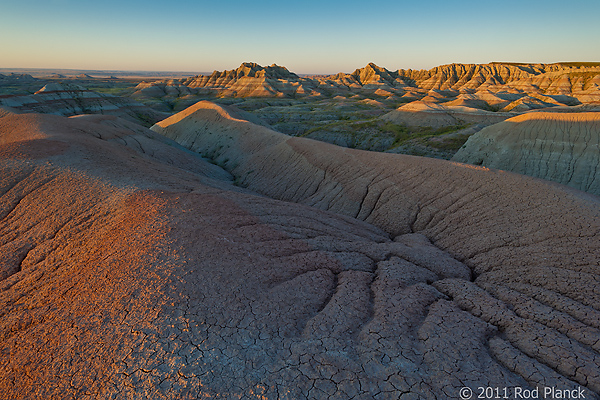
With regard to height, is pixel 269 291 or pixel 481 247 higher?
pixel 269 291

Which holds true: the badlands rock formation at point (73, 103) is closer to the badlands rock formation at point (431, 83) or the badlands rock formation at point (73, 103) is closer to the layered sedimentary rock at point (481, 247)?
the badlands rock formation at point (431, 83)

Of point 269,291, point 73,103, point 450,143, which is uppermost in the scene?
point 73,103

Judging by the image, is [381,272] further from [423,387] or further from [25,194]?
[25,194]

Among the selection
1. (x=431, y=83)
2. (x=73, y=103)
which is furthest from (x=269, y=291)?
(x=431, y=83)

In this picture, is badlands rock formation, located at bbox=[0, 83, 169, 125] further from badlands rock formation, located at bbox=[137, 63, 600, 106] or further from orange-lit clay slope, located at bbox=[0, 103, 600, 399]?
orange-lit clay slope, located at bbox=[0, 103, 600, 399]

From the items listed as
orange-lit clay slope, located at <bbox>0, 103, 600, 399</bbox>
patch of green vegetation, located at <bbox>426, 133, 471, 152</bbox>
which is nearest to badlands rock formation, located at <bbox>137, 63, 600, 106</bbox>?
patch of green vegetation, located at <bbox>426, 133, 471, 152</bbox>

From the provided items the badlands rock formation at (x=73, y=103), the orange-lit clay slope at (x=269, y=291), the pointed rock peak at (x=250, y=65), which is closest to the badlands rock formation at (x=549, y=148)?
the orange-lit clay slope at (x=269, y=291)

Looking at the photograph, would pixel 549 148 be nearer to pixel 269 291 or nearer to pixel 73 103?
pixel 269 291
